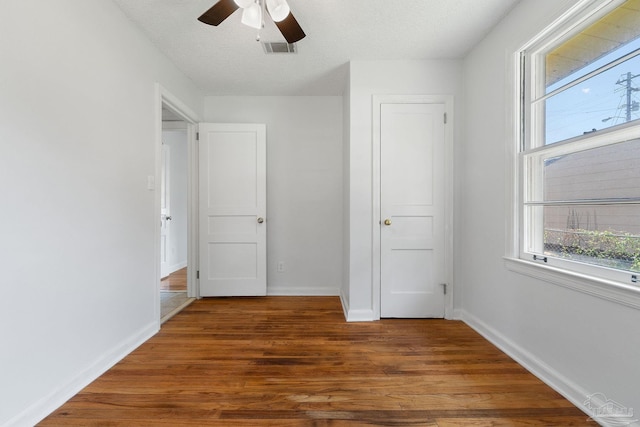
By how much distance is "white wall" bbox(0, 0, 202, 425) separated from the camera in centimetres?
124

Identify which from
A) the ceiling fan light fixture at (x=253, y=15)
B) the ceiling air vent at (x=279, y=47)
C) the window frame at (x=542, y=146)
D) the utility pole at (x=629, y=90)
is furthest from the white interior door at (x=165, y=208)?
the utility pole at (x=629, y=90)

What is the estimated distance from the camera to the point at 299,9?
1.87 metres

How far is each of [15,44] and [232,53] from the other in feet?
4.81

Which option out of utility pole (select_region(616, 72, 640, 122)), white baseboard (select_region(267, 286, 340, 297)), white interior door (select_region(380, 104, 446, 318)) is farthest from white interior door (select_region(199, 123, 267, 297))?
utility pole (select_region(616, 72, 640, 122))

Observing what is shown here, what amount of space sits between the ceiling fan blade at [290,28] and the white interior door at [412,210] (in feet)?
3.44

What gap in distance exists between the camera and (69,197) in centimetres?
151

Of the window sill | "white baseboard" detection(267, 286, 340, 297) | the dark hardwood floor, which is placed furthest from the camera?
"white baseboard" detection(267, 286, 340, 297)

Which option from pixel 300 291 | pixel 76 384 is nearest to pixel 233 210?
pixel 300 291

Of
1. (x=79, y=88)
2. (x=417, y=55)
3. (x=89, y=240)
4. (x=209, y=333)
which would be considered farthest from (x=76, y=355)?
(x=417, y=55)

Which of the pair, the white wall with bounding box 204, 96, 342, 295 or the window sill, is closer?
the window sill

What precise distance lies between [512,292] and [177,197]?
4.69 m

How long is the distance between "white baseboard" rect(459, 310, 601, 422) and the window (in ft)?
2.02

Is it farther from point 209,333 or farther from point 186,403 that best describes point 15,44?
point 209,333

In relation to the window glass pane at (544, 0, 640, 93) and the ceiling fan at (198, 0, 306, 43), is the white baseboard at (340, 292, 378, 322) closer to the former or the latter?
the window glass pane at (544, 0, 640, 93)
